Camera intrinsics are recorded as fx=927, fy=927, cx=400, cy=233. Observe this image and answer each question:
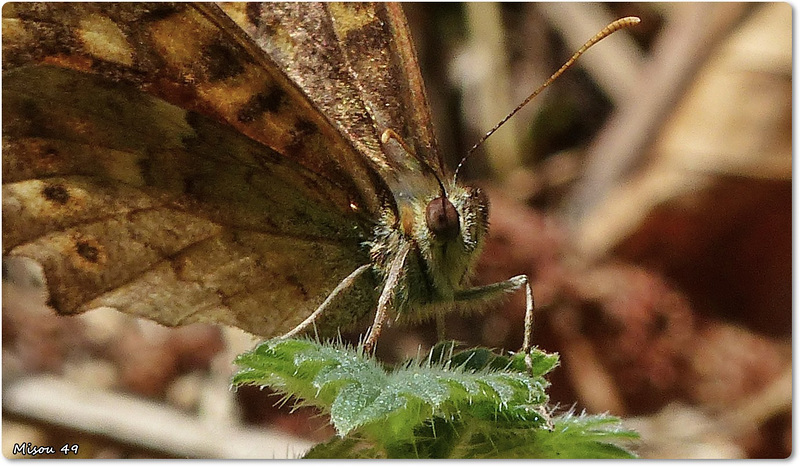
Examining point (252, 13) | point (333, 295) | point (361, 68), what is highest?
point (252, 13)

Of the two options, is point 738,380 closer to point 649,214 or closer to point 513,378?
Answer: point 649,214

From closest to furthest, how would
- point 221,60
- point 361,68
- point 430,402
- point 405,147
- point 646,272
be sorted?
point 430,402 → point 221,60 → point 405,147 → point 361,68 → point 646,272

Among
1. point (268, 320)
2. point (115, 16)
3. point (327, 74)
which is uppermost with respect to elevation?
point (115, 16)

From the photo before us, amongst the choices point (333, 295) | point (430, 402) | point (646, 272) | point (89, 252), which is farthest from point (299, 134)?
point (646, 272)

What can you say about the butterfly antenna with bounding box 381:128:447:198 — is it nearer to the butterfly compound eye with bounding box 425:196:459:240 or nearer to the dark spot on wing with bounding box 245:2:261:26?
the butterfly compound eye with bounding box 425:196:459:240

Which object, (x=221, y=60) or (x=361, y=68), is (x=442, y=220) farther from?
(x=221, y=60)

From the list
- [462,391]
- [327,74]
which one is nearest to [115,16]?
[327,74]

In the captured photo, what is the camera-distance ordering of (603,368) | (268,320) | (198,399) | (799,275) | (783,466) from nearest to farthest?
(268,320)
(783,466)
(799,275)
(198,399)
(603,368)
